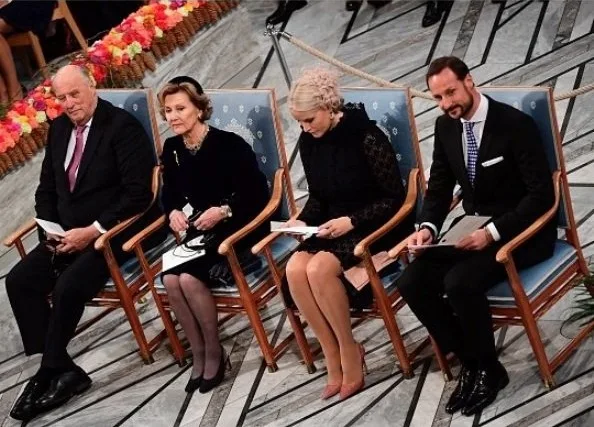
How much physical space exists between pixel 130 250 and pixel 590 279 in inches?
73.9

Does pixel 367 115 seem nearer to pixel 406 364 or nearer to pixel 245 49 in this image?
pixel 406 364

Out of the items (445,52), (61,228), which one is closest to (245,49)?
(445,52)

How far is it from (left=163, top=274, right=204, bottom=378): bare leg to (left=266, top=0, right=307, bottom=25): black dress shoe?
3.15 meters

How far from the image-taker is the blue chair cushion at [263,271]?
212 inches

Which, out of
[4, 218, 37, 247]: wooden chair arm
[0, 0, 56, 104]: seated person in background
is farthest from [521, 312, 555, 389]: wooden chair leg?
[0, 0, 56, 104]: seated person in background

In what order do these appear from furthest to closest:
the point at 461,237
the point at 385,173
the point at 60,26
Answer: the point at 60,26, the point at 385,173, the point at 461,237

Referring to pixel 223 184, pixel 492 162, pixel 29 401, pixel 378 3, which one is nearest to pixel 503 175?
pixel 492 162

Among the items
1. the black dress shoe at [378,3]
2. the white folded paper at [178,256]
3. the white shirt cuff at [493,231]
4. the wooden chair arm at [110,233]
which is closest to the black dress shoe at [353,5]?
the black dress shoe at [378,3]

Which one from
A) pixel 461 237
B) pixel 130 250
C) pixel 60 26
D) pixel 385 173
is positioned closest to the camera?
pixel 461 237

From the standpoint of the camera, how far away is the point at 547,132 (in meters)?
4.83

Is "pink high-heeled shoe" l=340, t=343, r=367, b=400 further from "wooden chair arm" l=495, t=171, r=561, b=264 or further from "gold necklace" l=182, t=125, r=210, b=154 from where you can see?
"gold necklace" l=182, t=125, r=210, b=154

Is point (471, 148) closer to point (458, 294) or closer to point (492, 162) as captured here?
point (492, 162)

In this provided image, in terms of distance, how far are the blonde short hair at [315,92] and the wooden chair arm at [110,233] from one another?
3.33 ft

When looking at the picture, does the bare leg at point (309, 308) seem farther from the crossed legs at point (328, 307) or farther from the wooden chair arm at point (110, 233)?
the wooden chair arm at point (110, 233)
